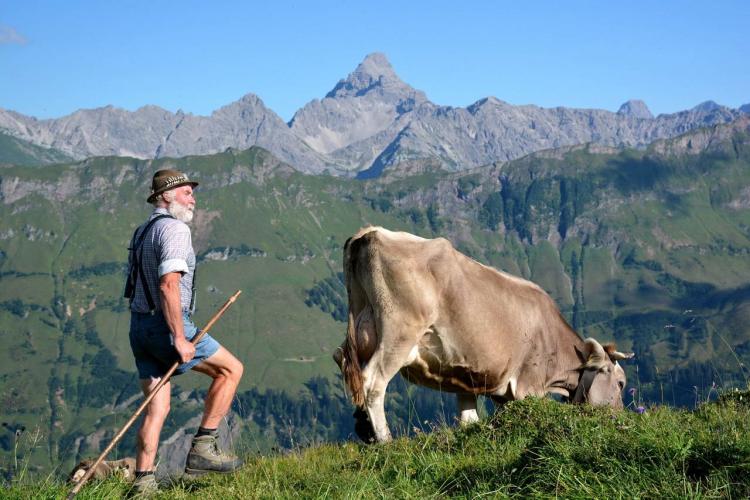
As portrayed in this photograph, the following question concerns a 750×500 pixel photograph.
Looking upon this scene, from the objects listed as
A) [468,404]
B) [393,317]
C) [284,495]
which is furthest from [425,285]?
[284,495]

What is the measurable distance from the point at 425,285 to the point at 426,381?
1749 mm

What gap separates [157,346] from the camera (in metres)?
9.59

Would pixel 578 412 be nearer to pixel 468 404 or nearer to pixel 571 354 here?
pixel 468 404

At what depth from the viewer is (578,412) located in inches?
378

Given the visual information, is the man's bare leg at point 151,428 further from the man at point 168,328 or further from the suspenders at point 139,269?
the suspenders at point 139,269

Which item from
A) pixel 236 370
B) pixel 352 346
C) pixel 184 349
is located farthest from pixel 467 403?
pixel 184 349

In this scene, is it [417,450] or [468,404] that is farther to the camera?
[468,404]

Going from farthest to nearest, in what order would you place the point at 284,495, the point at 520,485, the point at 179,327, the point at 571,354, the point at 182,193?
the point at 571,354 → the point at 182,193 → the point at 179,327 → the point at 284,495 → the point at 520,485

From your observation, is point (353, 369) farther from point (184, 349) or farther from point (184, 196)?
point (184, 196)

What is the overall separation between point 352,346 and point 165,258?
15.2 ft

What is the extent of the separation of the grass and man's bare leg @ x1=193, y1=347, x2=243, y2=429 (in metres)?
0.84

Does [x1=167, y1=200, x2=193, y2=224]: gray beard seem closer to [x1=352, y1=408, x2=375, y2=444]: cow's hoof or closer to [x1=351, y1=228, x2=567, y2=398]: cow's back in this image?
[x1=351, y1=228, x2=567, y2=398]: cow's back

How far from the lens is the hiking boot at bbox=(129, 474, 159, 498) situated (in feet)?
29.3

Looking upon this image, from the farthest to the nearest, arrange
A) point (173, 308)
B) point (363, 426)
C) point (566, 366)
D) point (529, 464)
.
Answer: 1. point (566, 366)
2. point (363, 426)
3. point (173, 308)
4. point (529, 464)
